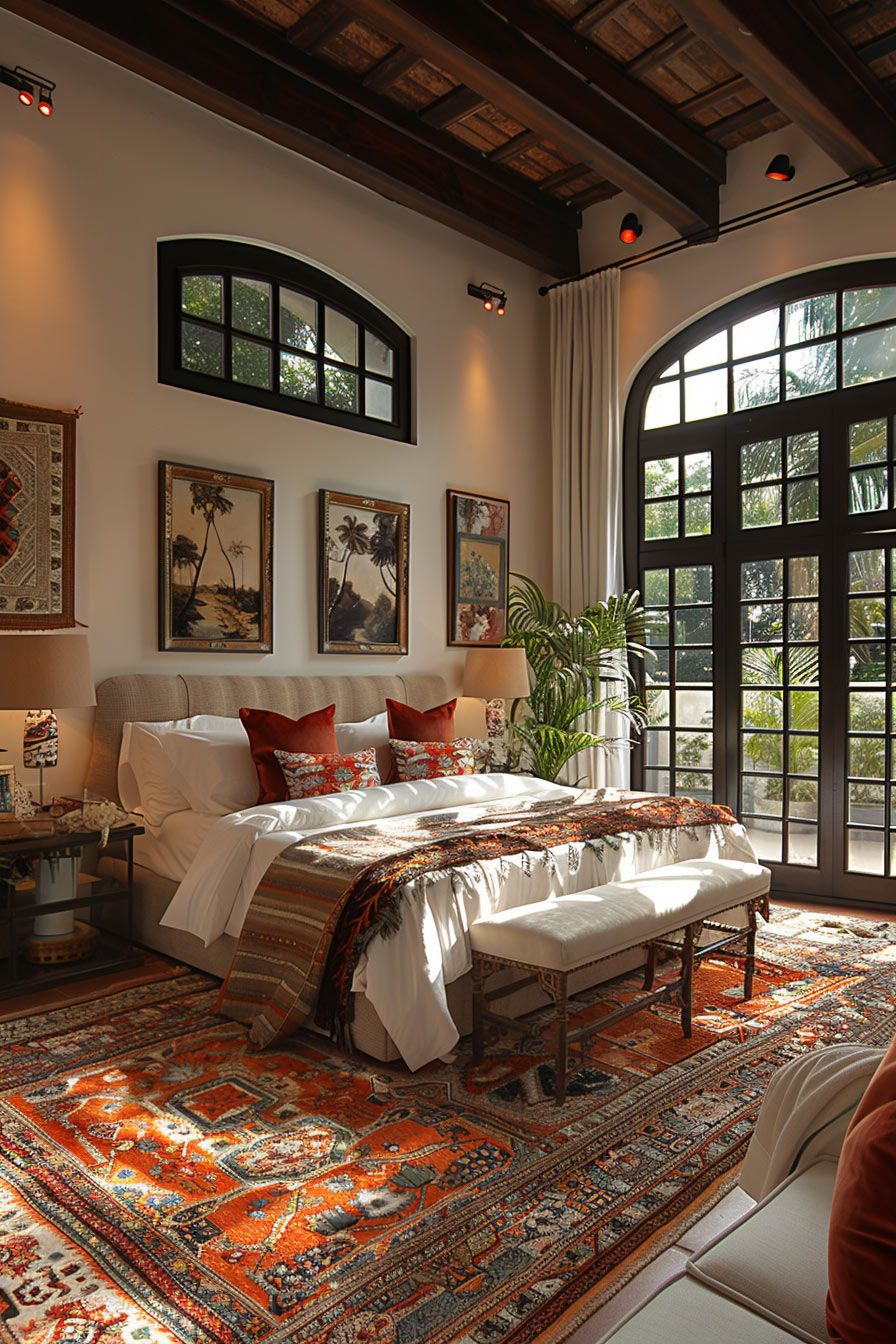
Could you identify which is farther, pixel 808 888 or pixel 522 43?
pixel 808 888

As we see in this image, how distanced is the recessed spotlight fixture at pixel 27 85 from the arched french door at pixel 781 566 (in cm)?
383

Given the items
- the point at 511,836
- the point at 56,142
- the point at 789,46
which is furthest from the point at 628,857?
the point at 56,142

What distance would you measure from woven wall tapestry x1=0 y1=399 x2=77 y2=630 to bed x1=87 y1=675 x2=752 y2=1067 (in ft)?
1.57

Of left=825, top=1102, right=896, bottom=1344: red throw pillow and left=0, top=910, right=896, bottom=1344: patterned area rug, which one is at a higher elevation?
left=825, top=1102, right=896, bottom=1344: red throw pillow

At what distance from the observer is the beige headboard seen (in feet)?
14.1

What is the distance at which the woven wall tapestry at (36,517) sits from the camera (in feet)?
13.2

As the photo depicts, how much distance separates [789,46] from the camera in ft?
13.8

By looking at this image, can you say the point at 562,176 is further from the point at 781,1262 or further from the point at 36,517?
the point at 781,1262

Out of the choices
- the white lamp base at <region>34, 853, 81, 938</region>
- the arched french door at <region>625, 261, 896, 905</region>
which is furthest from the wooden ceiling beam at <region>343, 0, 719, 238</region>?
the white lamp base at <region>34, 853, 81, 938</region>

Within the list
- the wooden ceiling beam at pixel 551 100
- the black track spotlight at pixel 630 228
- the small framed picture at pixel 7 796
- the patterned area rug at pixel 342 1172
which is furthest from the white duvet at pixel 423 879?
the black track spotlight at pixel 630 228

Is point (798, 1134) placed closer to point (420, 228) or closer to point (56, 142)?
point (56, 142)

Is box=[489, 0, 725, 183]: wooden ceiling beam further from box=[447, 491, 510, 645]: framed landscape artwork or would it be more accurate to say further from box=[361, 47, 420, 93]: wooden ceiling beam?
box=[447, 491, 510, 645]: framed landscape artwork

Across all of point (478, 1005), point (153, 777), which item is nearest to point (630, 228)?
point (153, 777)

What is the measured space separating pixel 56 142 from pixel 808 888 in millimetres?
5433
